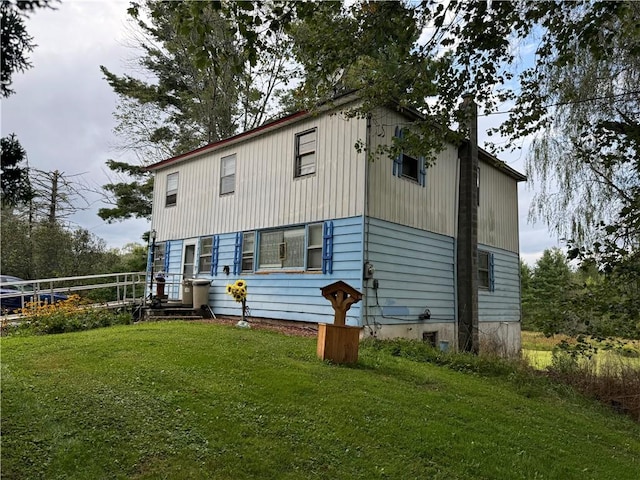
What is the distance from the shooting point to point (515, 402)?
19.4 ft

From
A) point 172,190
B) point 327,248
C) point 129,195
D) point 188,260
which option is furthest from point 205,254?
point 129,195

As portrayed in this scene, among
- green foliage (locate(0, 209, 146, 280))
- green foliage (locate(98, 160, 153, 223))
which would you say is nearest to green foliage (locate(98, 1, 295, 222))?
green foliage (locate(98, 160, 153, 223))

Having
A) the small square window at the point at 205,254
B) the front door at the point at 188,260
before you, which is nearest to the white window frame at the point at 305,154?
the small square window at the point at 205,254

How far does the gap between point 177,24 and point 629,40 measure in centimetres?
602

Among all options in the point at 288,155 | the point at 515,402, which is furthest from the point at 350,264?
the point at 515,402

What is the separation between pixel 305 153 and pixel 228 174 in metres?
3.25

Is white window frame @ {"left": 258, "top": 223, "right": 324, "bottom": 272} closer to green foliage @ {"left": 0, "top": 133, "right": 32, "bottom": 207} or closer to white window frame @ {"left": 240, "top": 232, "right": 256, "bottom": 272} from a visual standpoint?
white window frame @ {"left": 240, "top": 232, "right": 256, "bottom": 272}

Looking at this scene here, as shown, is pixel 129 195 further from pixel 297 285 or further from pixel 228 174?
pixel 297 285

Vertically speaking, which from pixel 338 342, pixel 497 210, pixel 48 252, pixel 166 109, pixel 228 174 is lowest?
pixel 338 342

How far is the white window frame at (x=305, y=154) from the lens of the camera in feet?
35.0

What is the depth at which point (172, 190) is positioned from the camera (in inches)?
597

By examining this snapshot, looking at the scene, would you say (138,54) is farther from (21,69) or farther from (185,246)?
(21,69)

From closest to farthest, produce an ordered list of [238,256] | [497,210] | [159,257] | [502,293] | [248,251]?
1. [248,251]
2. [238,256]
3. [502,293]
4. [497,210]
5. [159,257]

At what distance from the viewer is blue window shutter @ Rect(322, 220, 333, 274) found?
984 centimetres
